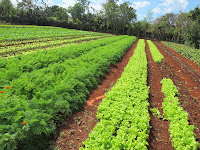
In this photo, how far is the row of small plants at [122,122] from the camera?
3980mm

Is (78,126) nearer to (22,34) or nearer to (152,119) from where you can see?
(152,119)

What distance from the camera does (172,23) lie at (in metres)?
58.9

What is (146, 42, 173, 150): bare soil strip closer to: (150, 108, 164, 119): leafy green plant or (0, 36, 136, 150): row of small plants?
(150, 108, 164, 119): leafy green plant

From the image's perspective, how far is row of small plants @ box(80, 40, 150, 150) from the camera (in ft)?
13.1

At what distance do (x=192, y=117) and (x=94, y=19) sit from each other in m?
68.0

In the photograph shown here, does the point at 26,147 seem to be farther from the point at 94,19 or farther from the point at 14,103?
the point at 94,19

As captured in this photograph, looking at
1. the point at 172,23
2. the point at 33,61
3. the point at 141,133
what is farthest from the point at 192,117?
the point at 172,23

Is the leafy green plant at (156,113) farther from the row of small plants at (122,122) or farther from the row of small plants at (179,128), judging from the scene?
the row of small plants at (122,122)

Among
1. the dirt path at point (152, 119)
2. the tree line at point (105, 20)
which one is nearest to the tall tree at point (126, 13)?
the tree line at point (105, 20)

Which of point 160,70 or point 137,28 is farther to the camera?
point 137,28

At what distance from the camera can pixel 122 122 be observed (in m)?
4.87

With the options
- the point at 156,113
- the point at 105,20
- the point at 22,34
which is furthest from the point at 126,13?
the point at 156,113

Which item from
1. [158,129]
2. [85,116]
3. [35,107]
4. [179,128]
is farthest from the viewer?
[85,116]

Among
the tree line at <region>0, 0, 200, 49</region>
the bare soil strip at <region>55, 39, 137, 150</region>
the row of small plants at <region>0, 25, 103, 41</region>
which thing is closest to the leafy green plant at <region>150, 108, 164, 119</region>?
the bare soil strip at <region>55, 39, 137, 150</region>
